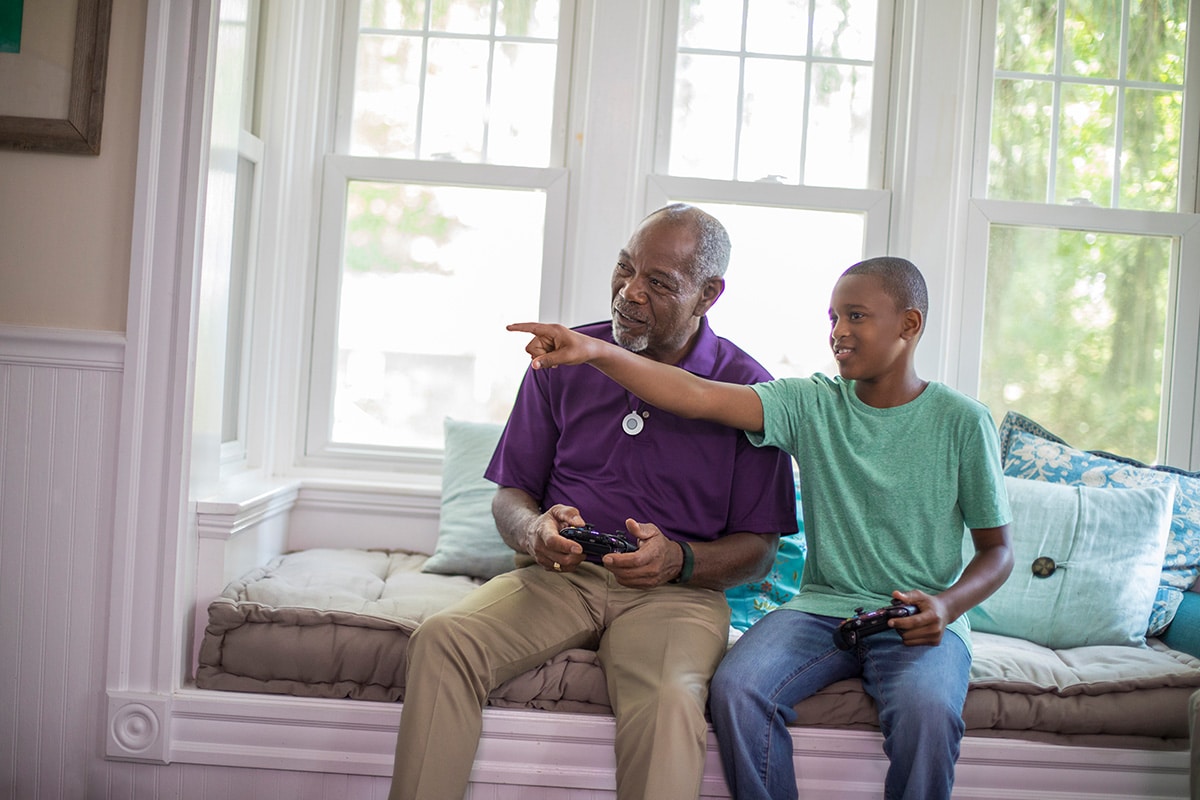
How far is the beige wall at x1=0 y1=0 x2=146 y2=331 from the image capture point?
6.97ft

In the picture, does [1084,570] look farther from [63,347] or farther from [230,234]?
[63,347]

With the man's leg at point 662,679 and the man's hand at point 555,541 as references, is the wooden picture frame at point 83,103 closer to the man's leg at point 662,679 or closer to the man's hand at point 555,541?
the man's hand at point 555,541

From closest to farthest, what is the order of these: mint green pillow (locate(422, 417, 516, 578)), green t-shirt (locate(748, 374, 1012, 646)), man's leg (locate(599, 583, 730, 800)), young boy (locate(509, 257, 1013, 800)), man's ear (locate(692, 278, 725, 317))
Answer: man's leg (locate(599, 583, 730, 800)) < young boy (locate(509, 257, 1013, 800)) < green t-shirt (locate(748, 374, 1012, 646)) < man's ear (locate(692, 278, 725, 317)) < mint green pillow (locate(422, 417, 516, 578))

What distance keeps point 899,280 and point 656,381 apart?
545mm

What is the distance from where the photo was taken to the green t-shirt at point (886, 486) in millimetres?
1976

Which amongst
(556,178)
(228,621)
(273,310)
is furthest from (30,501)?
(556,178)

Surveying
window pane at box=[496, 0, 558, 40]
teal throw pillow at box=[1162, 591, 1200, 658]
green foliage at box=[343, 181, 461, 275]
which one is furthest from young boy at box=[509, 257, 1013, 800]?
window pane at box=[496, 0, 558, 40]

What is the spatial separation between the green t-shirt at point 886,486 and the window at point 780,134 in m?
0.88

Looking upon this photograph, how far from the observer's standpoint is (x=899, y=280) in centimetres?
202

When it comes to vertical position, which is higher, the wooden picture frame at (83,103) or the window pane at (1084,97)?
the window pane at (1084,97)

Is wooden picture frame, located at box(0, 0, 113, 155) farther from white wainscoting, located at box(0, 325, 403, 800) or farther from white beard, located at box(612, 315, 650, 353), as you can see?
white beard, located at box(612, 315, 650, 353)

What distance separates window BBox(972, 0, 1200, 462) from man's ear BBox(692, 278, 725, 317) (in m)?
1.08

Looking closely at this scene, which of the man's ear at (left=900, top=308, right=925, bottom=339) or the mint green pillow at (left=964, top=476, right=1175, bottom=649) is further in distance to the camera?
the mint green pillow at (left=964, top=476, right=1175, bottom=649)

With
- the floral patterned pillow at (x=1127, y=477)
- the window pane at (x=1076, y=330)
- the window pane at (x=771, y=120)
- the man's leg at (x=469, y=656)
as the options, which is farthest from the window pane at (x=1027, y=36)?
the man's leg at (x=469, y=656)
